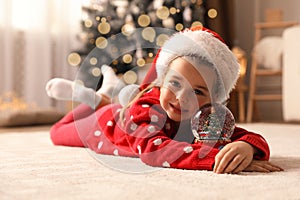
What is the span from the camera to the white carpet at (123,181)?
0.69 m

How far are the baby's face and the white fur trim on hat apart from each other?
27 mm

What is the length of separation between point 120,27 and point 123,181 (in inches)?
97.5

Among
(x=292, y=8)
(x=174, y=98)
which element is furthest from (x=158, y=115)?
(x=292, y=8)

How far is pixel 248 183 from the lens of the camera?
78cm

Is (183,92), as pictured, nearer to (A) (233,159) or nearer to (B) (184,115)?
(B) (184,115)

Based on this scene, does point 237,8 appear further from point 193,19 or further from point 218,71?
point 218,71

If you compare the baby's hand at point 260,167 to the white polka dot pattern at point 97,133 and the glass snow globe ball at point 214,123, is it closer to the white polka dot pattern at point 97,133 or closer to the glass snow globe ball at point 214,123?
the glass snow globe ball at point 214,123

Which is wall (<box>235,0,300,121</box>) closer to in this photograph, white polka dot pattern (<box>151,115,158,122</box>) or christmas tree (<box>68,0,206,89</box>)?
christmas tree (<box>68,0,206,89</box>)

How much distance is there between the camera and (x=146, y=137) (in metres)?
1.00

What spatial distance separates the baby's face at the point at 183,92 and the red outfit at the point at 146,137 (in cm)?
5

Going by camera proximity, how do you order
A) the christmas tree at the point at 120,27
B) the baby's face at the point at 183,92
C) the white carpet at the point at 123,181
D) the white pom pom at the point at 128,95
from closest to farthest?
the white carpet at the point at 123,181 < the baby's face at the point at 183,92 < the white pom pom at the point at 128,95 < the christmas tree at the point at 120,27

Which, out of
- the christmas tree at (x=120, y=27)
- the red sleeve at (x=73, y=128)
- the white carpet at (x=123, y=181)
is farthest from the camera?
the christmas tree at (x=120, y=27)

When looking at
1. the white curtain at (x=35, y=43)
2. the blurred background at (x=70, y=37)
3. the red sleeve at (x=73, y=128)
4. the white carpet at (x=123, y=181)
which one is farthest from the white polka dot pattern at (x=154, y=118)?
the white curtain at (x=35, y=43)

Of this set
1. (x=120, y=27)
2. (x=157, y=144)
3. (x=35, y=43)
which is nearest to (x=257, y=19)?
(x=120, y=27)
